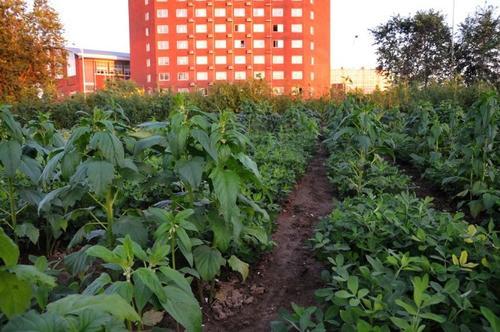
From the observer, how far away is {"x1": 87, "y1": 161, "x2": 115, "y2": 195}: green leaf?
7.13ft

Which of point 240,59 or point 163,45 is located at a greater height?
point 163,45

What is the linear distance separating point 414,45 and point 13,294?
98.6 ft

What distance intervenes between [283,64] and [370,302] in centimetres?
6505

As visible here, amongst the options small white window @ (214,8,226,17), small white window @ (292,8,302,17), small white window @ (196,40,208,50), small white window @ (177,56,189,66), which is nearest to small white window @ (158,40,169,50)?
small white window @ (177,56,189,66)

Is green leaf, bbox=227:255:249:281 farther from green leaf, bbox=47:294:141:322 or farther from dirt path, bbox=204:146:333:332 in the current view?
green leaf, bbox=47:294:141:322

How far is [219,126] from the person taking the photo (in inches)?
97.7

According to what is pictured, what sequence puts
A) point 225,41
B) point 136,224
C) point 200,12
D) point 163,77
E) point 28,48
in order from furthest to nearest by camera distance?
1. point 200,12
2. point 225,41
3. point 163,77
4. point 28,48
5. point 136,224

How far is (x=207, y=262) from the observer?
2361 mm

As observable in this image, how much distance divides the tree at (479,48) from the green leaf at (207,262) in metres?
24.6

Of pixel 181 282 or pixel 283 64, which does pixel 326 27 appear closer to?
pixel 283 64

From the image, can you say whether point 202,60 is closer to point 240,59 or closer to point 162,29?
point 240,59

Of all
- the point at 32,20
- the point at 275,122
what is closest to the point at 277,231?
the point at 275,122

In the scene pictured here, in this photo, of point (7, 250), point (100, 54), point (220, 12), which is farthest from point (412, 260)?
point (100, 54)

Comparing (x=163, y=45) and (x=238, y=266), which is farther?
(x=163, y=45)
